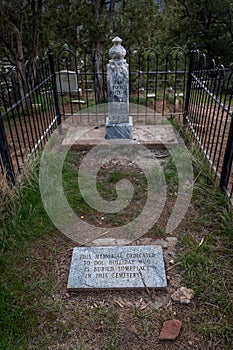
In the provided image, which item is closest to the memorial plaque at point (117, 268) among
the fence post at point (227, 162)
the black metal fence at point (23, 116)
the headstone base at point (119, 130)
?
the fence post at point (227, 162)

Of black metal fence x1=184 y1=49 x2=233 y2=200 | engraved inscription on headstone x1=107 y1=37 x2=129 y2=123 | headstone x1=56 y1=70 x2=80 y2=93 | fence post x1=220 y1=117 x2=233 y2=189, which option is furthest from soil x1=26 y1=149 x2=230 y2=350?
headstone x1=56 y1=70 x2=80 y2=93

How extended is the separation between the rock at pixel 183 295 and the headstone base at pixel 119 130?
2734 millimetres

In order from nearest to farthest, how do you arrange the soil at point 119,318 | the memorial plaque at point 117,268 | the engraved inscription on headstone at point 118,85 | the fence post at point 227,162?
the soil at point 119,318, the memorial plaque at point 117,268, the fence post at point 227,162, the engraved inscription on headstone at point 118,85

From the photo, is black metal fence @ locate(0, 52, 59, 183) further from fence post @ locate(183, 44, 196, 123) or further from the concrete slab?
fence post @ locate(183, 44, 196, 123)

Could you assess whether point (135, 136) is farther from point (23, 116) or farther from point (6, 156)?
point (6, 156)

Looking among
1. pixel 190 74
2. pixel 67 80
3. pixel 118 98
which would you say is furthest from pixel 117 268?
pixel 67 80

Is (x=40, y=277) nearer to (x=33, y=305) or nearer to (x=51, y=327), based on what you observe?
(x=33, y=305)

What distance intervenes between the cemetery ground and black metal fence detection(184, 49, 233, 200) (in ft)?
0.98

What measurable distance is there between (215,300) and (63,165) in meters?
2.45

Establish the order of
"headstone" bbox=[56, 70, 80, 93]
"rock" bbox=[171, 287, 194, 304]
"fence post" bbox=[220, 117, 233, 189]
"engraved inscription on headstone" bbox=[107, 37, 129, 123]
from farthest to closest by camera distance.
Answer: "headstone" bbox=[56, 70, 80, 93] < "engraved inscription on headstone" bbox=[107, 37, 129, 123] < "fence post" bbox=[220, 117, 233, 189] < "rock" bbox=[171, 287, 194, 304]

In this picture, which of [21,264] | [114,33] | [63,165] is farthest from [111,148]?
[114,33]

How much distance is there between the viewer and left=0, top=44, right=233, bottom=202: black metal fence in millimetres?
3119

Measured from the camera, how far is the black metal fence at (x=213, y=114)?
2.98 m

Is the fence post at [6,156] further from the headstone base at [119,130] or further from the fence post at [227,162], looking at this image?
the fence post at [227,162]
